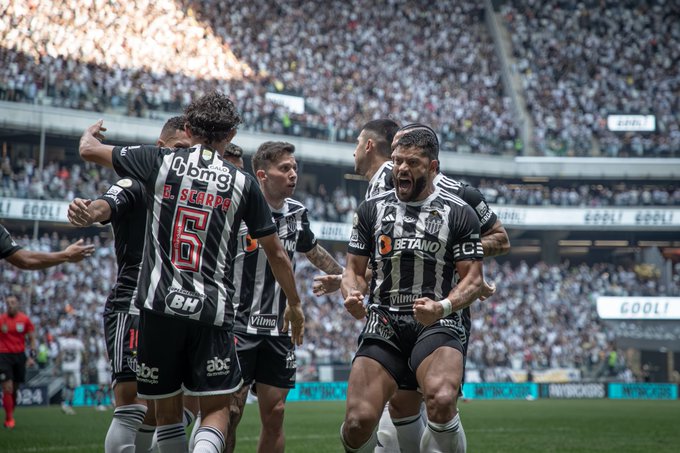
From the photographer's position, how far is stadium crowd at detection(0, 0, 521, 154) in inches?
1335

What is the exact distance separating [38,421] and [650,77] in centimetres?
4095

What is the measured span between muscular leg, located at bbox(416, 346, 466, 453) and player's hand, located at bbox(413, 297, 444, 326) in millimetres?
313

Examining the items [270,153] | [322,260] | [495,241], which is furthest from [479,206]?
[270,153]

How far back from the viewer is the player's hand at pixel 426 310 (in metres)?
5.52

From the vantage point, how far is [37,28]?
110ft

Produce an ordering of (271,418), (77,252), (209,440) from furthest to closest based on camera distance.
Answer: (271,418)
(77,252)
(209,440)

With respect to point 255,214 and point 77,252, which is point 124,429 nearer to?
point 77,252

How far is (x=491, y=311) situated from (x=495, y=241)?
101ft

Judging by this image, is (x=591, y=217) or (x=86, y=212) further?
(x=591, y=217)

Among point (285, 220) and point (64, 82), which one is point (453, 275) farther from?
point (64, 82)

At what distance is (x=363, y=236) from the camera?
20.5 ft

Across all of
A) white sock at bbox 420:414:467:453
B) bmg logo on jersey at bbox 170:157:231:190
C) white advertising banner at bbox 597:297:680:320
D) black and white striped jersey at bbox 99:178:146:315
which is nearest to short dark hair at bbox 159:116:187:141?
black and white striped jersey at bbox 99:178:146:315

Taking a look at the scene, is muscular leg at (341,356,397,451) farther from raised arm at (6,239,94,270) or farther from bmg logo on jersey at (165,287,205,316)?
→ raised arm at (6,239,94,270)

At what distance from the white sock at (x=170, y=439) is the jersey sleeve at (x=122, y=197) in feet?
5.00
